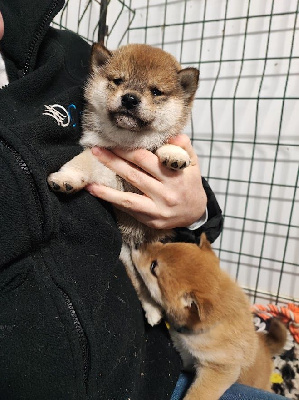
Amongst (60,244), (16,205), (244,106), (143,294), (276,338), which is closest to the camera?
(16,205)

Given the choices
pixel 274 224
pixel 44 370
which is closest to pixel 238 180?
pixel 274 224

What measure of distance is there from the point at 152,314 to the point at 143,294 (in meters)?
0.13

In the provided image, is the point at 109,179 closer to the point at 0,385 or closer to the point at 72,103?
the point at 72,103

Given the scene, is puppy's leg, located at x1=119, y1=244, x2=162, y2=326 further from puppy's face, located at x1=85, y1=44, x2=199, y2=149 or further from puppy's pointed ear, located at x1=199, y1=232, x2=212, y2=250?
puppy's face, located at x1=85, y1=44, x2=199, y2=149

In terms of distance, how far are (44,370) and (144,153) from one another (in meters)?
0.71

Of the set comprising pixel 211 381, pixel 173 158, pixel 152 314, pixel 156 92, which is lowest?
pixel 211 381

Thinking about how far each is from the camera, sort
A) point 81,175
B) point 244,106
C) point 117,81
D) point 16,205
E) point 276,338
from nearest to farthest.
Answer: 1. point 16,205
2. point 81,175
3. point 117,81
4. point 276,338
5. point 244,106

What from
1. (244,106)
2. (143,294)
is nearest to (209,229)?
(143,294)

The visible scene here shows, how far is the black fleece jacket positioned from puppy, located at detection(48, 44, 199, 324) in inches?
3.0

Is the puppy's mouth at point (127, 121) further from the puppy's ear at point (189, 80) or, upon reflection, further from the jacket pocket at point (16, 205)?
the jacket pocket at point (16, 205)

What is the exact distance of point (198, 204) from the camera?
1.17 meters

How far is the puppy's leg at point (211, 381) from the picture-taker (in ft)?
3.53

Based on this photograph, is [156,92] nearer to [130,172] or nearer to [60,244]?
[130,172]

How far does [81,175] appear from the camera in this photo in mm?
922
